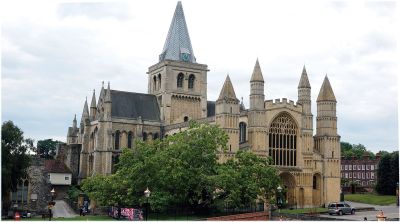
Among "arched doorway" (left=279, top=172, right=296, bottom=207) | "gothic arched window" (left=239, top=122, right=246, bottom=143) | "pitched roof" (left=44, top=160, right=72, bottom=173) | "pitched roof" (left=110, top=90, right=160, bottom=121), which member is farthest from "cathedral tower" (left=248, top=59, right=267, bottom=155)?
"pitched roof" (left=44, top=160, right=72, bottom=173)

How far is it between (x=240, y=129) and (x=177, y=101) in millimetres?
15231

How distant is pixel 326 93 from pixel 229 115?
505 inches

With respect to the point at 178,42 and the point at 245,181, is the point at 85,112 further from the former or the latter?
the point at 245,181

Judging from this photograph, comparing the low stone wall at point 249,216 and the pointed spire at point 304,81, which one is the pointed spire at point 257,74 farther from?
the low stone wall at point 249,216

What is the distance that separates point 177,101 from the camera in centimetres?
7856

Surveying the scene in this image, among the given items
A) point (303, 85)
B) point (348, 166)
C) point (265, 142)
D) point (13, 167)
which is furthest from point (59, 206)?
point (348, 166)

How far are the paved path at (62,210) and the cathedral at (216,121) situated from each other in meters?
7.60

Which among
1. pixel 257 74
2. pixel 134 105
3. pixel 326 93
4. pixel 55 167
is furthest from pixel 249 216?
pixel 134 105

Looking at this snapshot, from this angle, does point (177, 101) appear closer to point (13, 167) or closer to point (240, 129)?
point (240, 129)

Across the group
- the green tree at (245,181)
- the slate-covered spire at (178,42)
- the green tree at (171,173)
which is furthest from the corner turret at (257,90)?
the slate-covered spire at (178,42)

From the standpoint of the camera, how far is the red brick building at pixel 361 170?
104125mm

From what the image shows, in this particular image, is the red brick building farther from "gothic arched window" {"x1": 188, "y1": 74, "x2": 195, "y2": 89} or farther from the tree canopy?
the tree canopy

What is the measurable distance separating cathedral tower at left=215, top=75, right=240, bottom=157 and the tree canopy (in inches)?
382

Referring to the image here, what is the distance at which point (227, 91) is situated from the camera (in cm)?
6091
